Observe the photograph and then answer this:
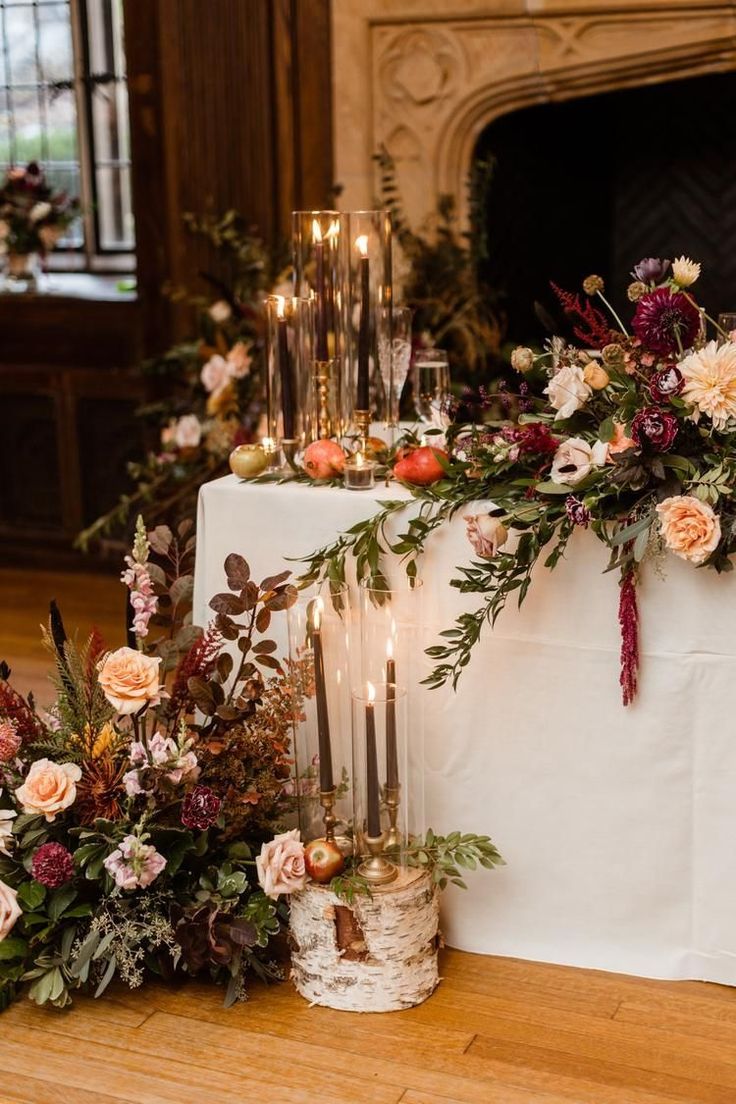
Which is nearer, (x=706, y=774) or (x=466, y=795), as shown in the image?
(x=706, y=774)

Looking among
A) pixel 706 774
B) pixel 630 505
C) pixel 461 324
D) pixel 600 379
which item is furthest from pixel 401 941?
pixel 461 324

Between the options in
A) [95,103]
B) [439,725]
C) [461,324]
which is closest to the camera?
[439,725]

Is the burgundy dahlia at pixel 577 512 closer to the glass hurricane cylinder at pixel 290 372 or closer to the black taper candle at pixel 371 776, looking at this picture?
the black taper candle at pixel 371 776

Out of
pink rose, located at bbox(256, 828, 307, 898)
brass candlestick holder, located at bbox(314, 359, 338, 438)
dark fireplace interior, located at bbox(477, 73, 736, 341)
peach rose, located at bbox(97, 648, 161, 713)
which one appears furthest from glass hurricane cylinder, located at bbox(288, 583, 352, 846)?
dark fireplace interior, located at bbox(477, 73, 736, 341)

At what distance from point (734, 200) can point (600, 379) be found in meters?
2.91

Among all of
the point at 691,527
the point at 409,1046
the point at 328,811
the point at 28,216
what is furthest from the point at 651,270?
the point at 28,216

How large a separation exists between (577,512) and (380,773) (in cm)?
60

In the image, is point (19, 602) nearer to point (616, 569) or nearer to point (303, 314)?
point (303, 314)

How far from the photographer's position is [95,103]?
17.6 ft

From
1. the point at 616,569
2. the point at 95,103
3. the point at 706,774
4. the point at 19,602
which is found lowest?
the point at 19,602

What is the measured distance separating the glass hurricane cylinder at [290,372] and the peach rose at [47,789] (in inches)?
28.4

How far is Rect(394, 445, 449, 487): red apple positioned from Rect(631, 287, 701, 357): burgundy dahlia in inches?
16.4

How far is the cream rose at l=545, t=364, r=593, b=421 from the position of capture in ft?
7.60

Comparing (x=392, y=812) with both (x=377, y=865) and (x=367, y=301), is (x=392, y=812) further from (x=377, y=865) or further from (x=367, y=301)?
(x=367, y=301)
